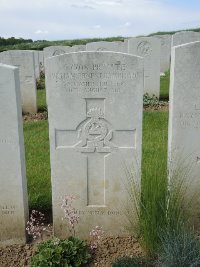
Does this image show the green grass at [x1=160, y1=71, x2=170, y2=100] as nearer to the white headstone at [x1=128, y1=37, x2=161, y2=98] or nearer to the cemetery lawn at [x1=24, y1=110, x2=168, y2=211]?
the white headstone at [x1=128, y1=37, x2=161, y2=98]

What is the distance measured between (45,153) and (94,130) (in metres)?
2.59

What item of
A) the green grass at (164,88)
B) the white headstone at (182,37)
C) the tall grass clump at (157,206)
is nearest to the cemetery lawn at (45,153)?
the tall grass clump at (157,206)

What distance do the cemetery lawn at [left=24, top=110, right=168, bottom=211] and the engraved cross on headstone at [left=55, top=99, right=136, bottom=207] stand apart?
1.30ft

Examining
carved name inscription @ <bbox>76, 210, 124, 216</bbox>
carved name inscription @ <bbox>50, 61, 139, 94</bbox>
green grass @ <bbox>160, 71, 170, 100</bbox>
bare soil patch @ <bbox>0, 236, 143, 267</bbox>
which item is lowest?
bare soil patch @ <bbox>0, 236, 143, 267</bbox>

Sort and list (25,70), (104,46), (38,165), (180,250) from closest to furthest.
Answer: (180,250) → (38,165) → (25,70) → (104,46)

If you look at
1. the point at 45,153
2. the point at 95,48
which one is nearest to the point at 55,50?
A: the point at 95,48

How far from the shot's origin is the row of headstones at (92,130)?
3.40m

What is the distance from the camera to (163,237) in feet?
10.2

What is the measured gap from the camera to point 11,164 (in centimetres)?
356

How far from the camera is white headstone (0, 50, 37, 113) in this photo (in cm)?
888

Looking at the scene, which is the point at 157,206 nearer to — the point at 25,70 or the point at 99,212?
the point at 99,212

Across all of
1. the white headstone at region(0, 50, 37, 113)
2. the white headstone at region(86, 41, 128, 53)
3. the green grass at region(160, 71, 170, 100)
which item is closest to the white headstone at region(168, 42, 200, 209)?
the white headstone at region(0, 50, 37, 113)

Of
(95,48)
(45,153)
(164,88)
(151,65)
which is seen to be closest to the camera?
(45,153)

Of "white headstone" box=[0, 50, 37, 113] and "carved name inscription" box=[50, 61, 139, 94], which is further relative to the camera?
"white headstone" box=[0, 50, 37, 113]
